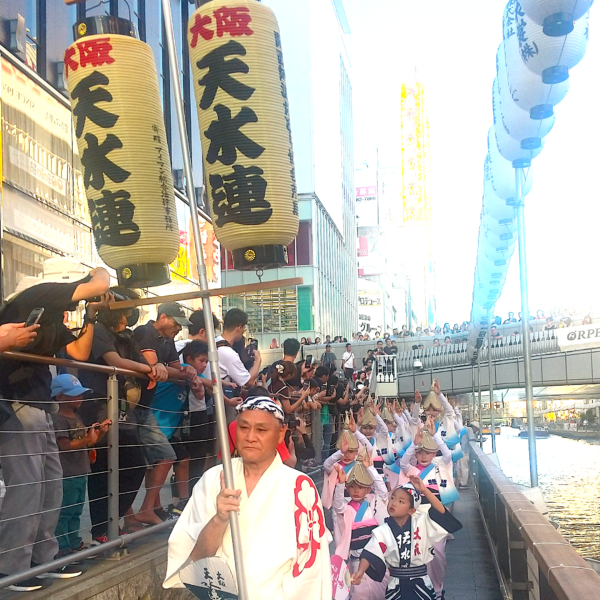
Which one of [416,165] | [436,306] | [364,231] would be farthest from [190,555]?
[436,306]

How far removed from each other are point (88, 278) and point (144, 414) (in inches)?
65.6

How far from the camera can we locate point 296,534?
3.61m

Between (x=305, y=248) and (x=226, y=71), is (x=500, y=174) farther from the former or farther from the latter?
(x=305, y=248)

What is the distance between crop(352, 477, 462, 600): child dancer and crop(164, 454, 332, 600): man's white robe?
320 cm

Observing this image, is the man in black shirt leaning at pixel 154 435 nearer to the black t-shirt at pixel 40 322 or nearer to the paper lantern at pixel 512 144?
the black t-shirt at pixel 40 322

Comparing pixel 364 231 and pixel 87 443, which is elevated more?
pixel 364 231

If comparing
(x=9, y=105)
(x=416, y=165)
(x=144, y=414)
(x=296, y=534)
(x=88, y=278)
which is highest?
(x=416, y=165)

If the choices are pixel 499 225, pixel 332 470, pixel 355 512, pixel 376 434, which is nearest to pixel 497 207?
pixel 499 225

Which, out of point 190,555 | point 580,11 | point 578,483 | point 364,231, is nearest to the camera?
point 190,555

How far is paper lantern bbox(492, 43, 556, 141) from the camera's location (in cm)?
870

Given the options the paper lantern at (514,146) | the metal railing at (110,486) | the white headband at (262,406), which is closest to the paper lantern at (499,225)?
the paper lantern at (514,146)

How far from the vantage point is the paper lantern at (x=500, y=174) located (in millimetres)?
10844

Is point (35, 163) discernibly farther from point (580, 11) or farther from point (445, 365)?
point (445, 365)

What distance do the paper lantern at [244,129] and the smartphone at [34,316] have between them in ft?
3.57
